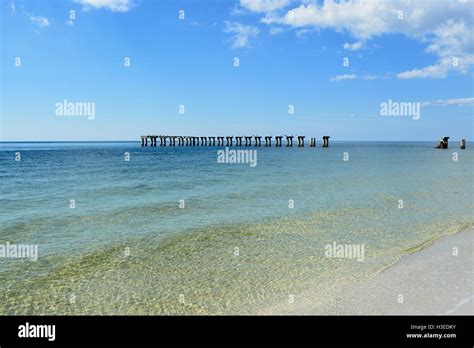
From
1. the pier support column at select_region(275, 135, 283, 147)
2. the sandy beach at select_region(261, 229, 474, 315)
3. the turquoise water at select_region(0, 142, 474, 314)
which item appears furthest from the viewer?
the pier support column at select_region(275, 135, 283, 147)

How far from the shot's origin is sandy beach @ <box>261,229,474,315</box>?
22.0 feet

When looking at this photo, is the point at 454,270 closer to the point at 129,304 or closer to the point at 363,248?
the point at 363,248

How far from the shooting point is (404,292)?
24.4 feet

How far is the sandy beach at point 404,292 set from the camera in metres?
6.69

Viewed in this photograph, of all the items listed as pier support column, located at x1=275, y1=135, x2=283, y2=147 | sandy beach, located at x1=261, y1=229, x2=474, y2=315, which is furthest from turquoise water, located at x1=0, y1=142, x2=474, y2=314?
pier support column, located at x1=275, y1=135, x2=283, y2=147

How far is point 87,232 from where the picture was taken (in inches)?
531

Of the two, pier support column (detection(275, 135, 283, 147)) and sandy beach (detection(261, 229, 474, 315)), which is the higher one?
pier support column (detection(275, 135, 283, 147))

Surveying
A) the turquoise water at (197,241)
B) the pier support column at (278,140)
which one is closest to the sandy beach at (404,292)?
the turquoise water at (197,241)

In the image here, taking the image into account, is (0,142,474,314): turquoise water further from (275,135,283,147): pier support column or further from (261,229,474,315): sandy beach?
(275,135,283,147): pier support column

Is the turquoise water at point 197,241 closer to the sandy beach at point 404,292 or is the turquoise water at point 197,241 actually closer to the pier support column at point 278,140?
the sandy beach at point 404,292

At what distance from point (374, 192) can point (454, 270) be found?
15921mm

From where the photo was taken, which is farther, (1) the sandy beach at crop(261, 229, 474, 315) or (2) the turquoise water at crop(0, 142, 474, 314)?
(2) the turquoise water at crop(0, 142, 474, 314)

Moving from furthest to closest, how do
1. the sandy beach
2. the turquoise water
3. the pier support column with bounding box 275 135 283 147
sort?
the pier support column with bounding box 275 135 283 147
the turquoise water
the sandy beach

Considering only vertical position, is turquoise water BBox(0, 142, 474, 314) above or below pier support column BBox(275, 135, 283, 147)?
below
